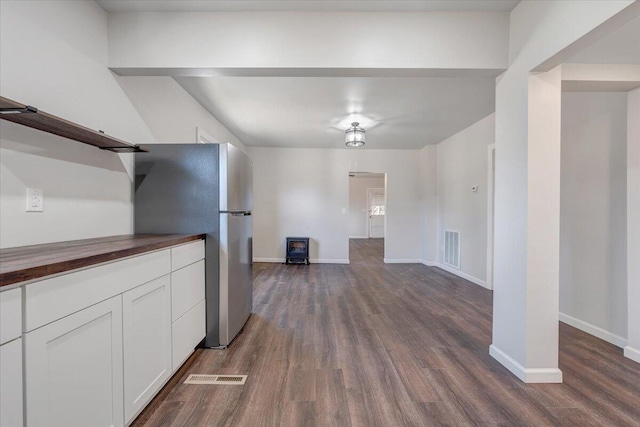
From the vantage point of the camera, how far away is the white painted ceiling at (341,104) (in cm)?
275

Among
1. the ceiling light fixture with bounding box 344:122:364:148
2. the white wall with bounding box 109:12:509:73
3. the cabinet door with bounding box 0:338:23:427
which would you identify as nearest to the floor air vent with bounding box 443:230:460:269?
the ceiling light fixture with bounding box 344:122:364:148

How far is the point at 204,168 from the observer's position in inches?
81.7

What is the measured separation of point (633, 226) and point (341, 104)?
2.89m

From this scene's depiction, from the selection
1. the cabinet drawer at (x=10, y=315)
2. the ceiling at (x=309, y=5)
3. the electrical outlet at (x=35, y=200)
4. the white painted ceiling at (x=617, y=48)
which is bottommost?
the cabinet drawer at (x=10, y=315)

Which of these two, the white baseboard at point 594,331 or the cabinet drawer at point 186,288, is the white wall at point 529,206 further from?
the cabinet drawer at point 186,288

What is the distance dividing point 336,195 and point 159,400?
464cm

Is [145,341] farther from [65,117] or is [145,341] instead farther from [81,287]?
[65,117]

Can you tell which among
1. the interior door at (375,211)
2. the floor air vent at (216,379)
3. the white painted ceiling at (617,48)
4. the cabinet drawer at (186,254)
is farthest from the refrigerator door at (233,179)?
the interior door at (375,211)

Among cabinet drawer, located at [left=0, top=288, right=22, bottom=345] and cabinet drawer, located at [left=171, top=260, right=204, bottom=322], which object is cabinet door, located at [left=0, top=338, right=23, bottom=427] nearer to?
cabinet drawer, located at [left=0, top=288, right=22, bottom=345]

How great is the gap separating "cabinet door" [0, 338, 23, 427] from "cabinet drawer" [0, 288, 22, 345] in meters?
0.02

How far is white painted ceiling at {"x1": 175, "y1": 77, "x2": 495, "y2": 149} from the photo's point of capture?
2746mm

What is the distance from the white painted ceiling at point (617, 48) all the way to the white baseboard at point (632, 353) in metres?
2.14

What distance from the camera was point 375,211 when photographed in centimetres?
1086

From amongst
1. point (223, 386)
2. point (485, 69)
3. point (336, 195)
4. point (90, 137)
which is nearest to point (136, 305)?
point (223, 386)
